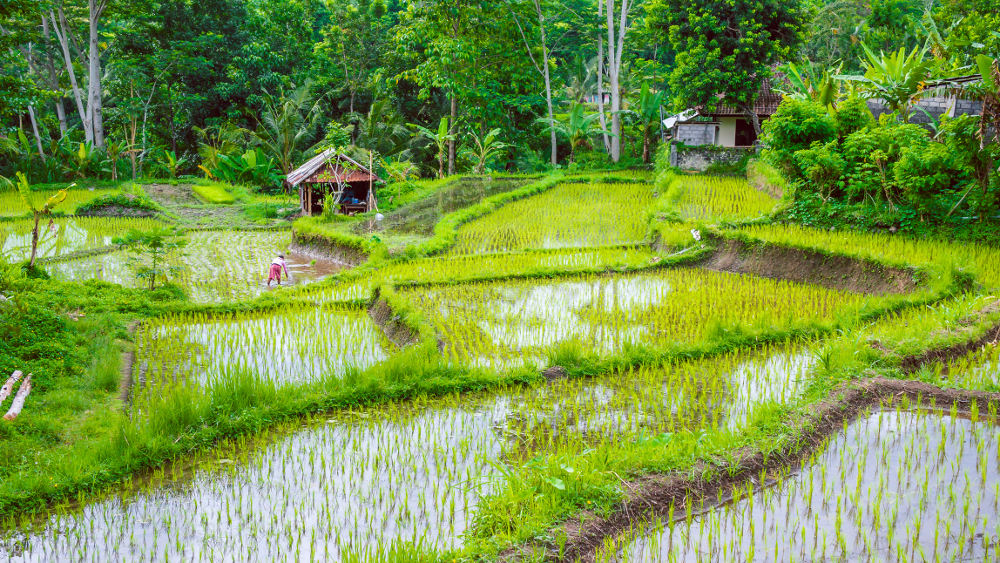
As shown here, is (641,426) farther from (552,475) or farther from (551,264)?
(551,264)

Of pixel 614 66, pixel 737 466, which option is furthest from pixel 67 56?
pixel 737 466

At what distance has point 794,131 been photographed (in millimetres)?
11586

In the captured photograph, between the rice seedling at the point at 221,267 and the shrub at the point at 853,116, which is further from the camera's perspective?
the shrub at the point at 853,116

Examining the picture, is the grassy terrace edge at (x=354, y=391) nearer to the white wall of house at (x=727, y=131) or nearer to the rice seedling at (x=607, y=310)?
the rice seedling at (x=607, y=310)

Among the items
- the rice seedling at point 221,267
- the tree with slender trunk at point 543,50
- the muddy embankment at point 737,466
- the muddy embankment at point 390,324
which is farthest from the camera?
the tree with slender trunk at point 543,50

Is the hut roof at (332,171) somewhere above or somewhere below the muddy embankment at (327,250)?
above

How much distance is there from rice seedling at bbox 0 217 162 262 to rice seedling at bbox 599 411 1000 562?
9729mm

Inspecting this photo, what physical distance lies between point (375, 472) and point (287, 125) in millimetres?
16251

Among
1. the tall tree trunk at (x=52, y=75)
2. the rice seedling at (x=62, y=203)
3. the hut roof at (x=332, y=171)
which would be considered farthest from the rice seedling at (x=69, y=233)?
the tall tree trunk at (x=52, y=75)

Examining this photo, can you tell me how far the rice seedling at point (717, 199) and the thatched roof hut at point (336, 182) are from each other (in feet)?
20.0

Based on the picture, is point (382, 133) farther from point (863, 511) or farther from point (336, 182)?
point (863, 511)

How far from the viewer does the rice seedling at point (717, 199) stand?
1230cm

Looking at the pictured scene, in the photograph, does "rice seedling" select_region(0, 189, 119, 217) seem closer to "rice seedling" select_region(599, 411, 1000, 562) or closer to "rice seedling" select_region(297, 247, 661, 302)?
"rice seedling" select_region(297, 247, 661, 302)

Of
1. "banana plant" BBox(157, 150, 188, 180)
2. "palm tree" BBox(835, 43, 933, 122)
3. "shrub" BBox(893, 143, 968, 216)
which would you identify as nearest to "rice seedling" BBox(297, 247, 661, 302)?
"shrub" BBox(893, 143, 968, 216)
